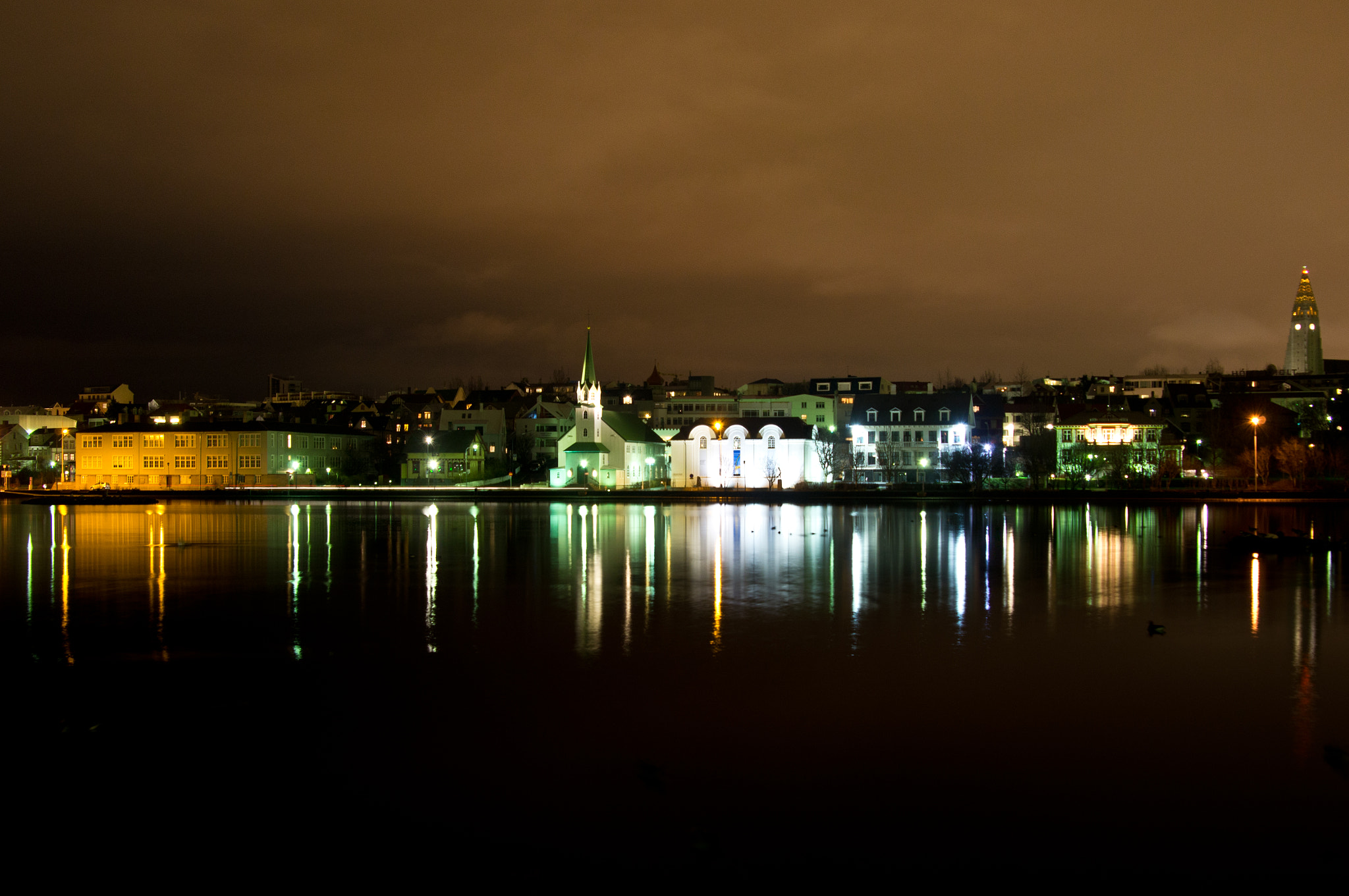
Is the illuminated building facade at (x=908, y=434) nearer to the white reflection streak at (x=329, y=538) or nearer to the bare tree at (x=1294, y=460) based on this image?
the bare tree at (x=1294, y=460)

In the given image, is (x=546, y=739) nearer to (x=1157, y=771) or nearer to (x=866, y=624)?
(x=1157, y=771)

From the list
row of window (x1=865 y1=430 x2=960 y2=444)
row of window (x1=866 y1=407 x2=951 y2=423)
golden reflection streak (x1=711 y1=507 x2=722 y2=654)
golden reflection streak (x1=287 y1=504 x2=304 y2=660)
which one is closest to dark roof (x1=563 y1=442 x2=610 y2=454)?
row of window (x1=865 y1=430 x2=960 y2=444)

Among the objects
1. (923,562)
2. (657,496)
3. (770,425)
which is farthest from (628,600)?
(770,425)

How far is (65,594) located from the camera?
21312 millimetres

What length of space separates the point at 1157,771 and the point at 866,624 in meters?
7.54

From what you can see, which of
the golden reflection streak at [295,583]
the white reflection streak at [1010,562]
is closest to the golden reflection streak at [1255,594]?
the white reflection streak at [1010,562]

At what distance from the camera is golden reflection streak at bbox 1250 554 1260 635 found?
16922mm

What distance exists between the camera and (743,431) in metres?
72.8

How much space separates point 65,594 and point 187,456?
209ft

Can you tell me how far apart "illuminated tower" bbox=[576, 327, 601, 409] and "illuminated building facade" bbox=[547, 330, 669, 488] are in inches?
2.1

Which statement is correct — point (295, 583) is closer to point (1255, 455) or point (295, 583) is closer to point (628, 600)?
point (628, 600)

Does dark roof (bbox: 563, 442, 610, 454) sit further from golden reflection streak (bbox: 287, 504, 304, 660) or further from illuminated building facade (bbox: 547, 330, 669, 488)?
golden reflection streak (bbox: 287, 504, 304, 660)

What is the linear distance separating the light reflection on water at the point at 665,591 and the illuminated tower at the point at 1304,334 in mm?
143946

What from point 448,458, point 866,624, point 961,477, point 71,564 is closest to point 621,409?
point 448,458
